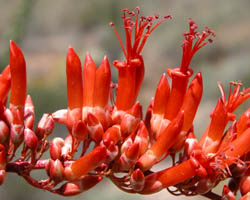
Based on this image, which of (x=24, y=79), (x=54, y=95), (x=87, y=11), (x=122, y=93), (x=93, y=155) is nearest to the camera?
(x=93, y=155)

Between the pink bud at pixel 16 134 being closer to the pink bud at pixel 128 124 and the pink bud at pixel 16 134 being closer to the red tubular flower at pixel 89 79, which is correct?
the red tubular flower at pixel 89 79

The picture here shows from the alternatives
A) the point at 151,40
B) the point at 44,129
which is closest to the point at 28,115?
the point at 44,129

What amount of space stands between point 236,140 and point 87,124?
27.0 inches

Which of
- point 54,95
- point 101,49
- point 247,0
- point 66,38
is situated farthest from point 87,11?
point 54,95

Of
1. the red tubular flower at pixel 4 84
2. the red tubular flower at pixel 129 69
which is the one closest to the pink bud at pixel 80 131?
the red tubular flower at pixel 129 69

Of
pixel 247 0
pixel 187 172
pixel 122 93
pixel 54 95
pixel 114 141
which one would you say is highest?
pixel 247 0

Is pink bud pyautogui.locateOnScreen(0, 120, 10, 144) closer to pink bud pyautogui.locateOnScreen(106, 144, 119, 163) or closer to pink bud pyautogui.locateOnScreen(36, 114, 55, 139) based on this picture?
pink bud pyautogui.locateOnScreen(36, 114, 55, 139)

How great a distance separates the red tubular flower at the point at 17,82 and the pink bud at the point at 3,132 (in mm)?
46

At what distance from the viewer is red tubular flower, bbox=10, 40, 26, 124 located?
2000 millimetres

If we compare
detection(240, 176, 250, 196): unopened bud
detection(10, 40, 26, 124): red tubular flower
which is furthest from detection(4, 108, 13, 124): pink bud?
detection(240, 176, 250, 196): unopened bud

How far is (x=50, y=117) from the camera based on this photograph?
2.20m

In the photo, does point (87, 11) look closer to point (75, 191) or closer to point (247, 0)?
point (247, 0)

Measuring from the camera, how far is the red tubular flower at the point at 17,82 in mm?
2000

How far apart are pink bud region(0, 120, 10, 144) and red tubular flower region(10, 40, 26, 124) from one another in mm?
46
